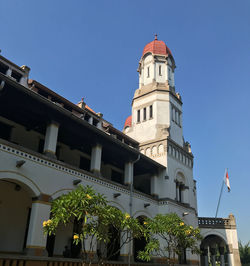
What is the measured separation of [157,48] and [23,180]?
76.1ft

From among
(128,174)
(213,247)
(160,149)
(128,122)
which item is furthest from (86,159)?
(128,122)

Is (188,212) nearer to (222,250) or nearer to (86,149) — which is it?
(222,250)

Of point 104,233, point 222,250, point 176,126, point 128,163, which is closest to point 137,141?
point 176,126

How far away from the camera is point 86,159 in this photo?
2133cm

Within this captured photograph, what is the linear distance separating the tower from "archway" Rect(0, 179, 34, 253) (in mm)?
11254

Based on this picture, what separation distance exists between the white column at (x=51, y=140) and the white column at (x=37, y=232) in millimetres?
2675

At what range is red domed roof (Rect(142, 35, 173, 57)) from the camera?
1252 inches

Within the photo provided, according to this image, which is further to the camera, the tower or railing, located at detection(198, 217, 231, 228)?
railing, located at detection(198, 217, 231, 228)

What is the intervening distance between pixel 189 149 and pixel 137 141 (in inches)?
217

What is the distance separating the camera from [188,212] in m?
26.2

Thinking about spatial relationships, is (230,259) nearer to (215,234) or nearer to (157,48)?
(215,234)

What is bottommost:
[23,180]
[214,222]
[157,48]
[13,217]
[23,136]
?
[13,217]

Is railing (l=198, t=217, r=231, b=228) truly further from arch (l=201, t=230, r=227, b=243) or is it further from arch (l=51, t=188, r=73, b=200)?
arch (l=51, t=188, r=73, b=200)

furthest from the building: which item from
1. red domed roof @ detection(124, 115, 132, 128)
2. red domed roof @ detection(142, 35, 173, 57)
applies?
red domed roof @ detection(124, 115, 132, 128)
